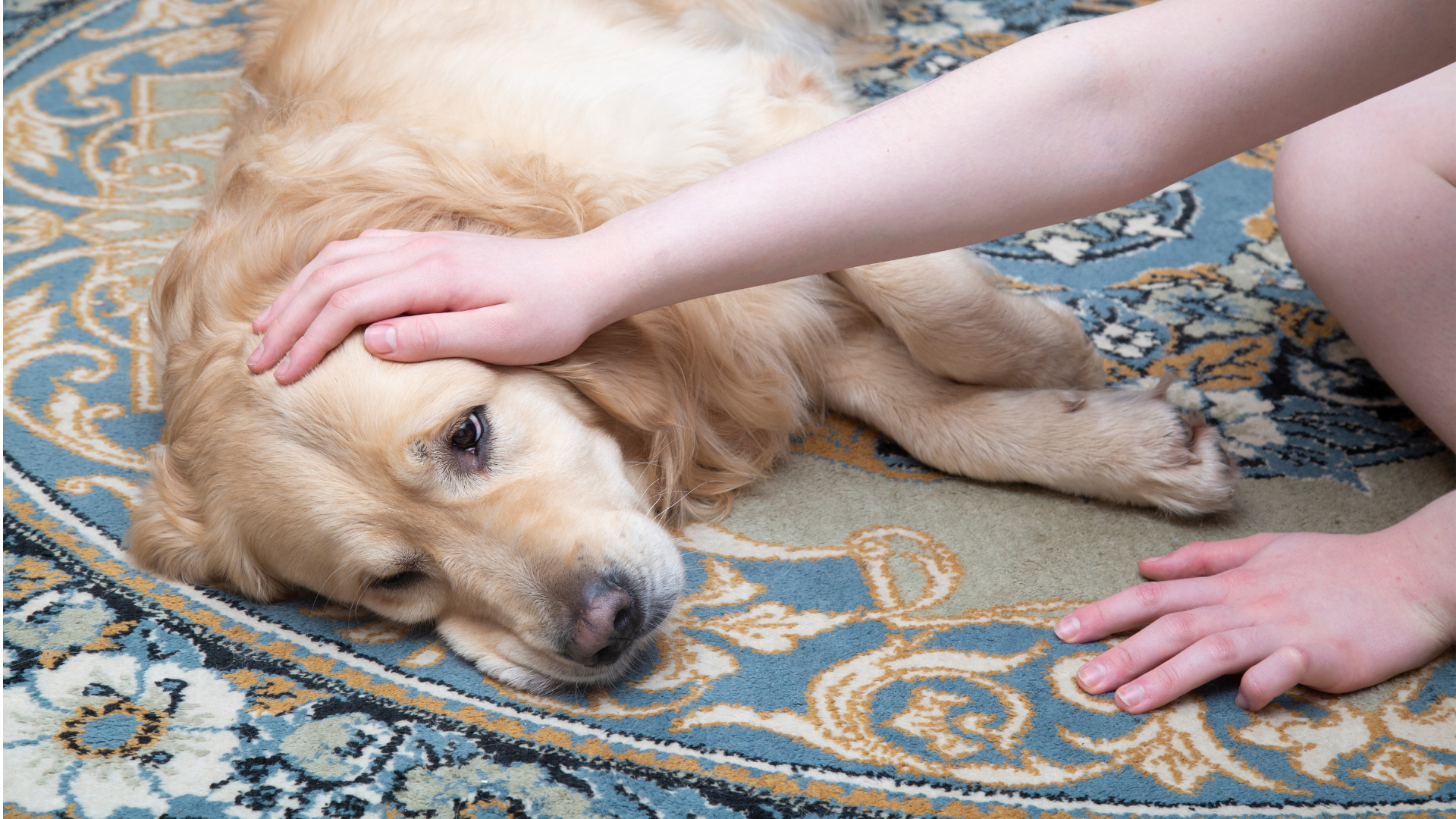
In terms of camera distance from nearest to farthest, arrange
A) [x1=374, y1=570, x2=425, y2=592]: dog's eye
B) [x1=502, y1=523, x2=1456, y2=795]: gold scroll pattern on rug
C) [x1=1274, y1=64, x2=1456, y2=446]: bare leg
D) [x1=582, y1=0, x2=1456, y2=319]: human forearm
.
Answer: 1. [x1=582, y1=0, x2=1456, y2=319]: human forearm
2. [x1=502, y1=523, x2=1456, y2=795]: gold scroll pattern on rug
3. [x1=374, y1=570, x2=425, y2=592]: dog's eye
4. [x1=1274, y1=64, x2=1456, y2=446]: bare leg

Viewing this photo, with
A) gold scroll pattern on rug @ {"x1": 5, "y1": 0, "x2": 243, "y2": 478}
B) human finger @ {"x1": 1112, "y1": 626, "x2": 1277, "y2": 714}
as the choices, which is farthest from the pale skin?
gold scroll pattern on rug @ {"x1": 5, "y1": 0, "x2": 243, "y2": 478}

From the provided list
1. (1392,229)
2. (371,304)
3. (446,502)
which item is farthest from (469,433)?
(1392,229)

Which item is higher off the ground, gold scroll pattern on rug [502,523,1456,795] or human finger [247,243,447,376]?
human finger [247,243,447,376]

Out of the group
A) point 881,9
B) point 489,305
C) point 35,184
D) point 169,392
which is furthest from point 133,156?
point 881,9

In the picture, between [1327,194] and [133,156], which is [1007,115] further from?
[133,156]

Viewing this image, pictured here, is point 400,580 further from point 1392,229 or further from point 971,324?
point 1392,229

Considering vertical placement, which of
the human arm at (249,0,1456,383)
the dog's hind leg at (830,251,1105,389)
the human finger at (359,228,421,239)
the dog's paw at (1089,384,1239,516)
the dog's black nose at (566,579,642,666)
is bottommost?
the dog's black nose at (566,579,642,666)

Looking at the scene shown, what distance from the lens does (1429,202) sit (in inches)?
63.5

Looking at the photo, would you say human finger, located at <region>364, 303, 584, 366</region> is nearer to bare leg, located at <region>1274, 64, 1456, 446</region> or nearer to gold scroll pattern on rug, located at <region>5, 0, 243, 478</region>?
gold scroll pattern on rug, located at <region>5, 0, 243, 478</region>

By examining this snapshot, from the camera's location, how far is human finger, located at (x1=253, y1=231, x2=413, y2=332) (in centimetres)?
138

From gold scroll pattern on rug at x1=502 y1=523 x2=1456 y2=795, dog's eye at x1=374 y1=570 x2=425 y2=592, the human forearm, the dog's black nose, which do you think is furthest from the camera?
dog's eye at x1=374 y1=570 x2=425 y2=592

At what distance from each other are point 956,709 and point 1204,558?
43 centimetres

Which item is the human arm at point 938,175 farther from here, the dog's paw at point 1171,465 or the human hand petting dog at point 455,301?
the dog's paw at point 1171,465

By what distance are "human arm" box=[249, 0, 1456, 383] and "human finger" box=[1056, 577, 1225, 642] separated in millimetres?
521
